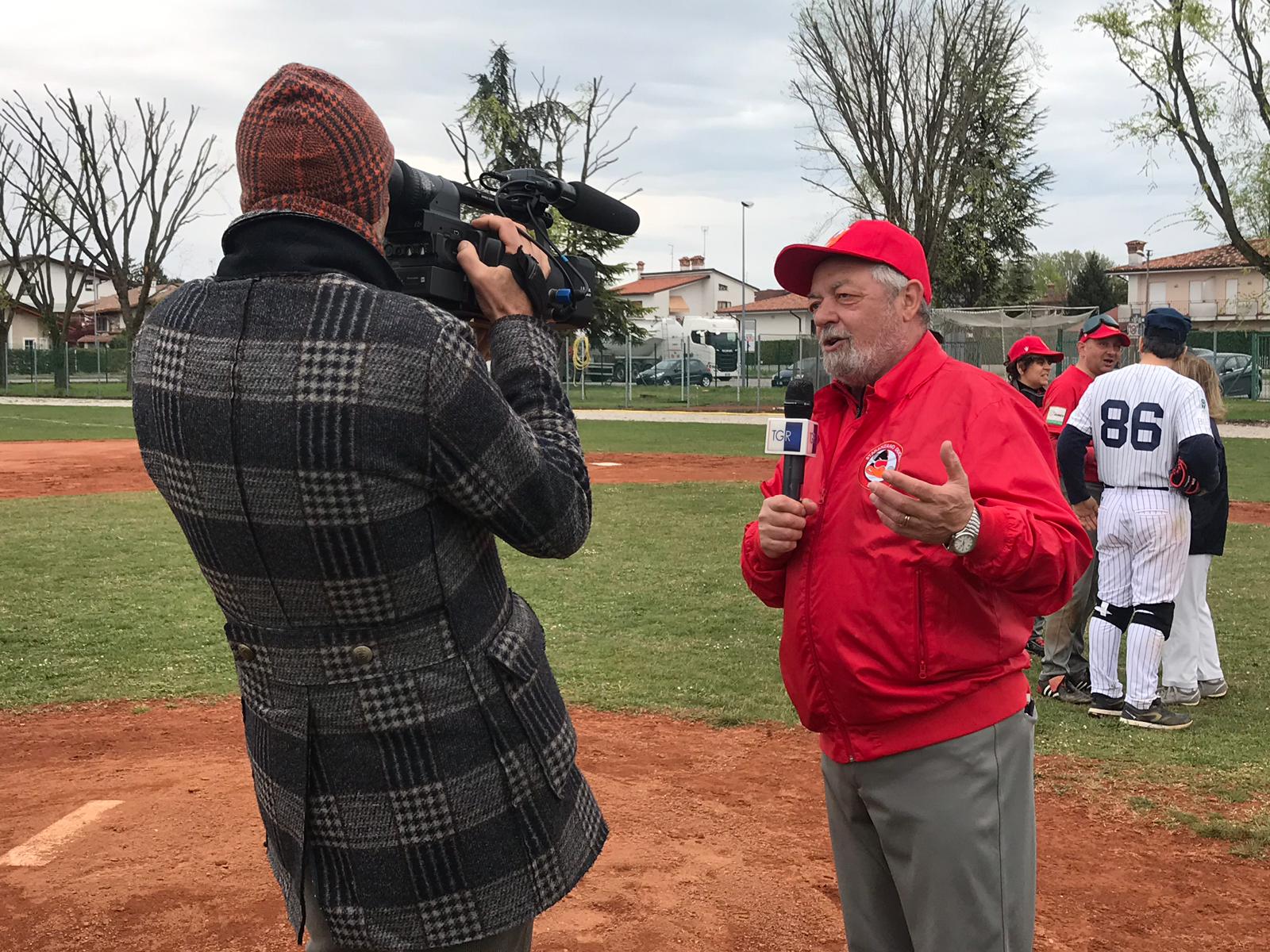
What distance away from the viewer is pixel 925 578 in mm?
2467

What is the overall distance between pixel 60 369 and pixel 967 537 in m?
55.7

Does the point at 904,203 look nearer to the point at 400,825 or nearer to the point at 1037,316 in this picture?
the point at 1037,316

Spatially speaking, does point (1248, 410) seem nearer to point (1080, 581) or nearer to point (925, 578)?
point (1080, 581)

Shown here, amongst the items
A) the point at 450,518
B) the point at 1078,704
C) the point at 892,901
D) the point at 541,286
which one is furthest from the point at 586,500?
the point at 1078,704

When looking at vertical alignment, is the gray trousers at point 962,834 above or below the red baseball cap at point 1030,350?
below

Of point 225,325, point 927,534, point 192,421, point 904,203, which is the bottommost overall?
point 927,534

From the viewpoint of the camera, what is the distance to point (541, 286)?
2125 millimetres

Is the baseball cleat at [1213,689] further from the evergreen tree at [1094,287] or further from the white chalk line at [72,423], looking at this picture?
the evergreen tree at [1094,287]

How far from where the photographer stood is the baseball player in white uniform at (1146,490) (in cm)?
604

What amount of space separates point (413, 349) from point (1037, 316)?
28580mm

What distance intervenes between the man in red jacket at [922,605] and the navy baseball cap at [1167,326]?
3940mm

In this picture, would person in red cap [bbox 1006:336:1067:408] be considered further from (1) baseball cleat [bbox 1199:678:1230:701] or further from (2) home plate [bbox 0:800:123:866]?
(2) home plate [bbox 0:800:123:866]

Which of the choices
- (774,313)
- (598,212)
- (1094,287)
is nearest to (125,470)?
(598,212)

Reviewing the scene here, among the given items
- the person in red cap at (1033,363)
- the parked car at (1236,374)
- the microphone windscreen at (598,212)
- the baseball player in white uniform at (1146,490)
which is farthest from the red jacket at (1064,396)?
the parked car at (1236,374)
